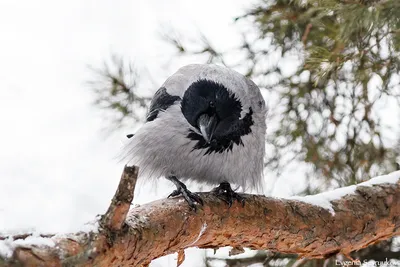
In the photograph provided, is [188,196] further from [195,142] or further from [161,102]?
[161,102]

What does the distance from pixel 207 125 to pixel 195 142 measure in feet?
0.51

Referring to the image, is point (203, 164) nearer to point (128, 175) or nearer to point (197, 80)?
point (197, 80)

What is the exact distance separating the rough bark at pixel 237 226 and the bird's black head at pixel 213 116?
20 centimetres

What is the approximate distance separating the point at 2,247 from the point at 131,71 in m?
2.20

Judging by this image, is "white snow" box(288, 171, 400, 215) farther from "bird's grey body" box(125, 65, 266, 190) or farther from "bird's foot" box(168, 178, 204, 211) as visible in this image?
"bird's foot" box(168, 178, 204, 211)

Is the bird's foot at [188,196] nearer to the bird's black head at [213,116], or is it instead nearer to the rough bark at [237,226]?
the rough bark at [237,226]

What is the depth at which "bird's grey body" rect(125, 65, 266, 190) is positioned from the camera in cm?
242

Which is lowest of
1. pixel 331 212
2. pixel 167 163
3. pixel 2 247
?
pixel 2 247

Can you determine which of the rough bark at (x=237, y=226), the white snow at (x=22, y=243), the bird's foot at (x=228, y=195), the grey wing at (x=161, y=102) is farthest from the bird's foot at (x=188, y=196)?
the white snow at (x=22, y=243)

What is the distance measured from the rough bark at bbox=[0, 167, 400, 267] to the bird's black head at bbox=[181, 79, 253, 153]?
0.20 metres

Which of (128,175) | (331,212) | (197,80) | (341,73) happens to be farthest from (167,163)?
(341,73)

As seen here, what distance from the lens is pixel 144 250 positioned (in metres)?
1.85

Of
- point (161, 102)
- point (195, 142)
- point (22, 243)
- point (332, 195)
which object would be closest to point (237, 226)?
point (195, 142)

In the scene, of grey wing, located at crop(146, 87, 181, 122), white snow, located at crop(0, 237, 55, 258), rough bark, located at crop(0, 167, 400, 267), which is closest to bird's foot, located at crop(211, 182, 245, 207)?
rough bark, located at crop(0, 167, 400, 267)
